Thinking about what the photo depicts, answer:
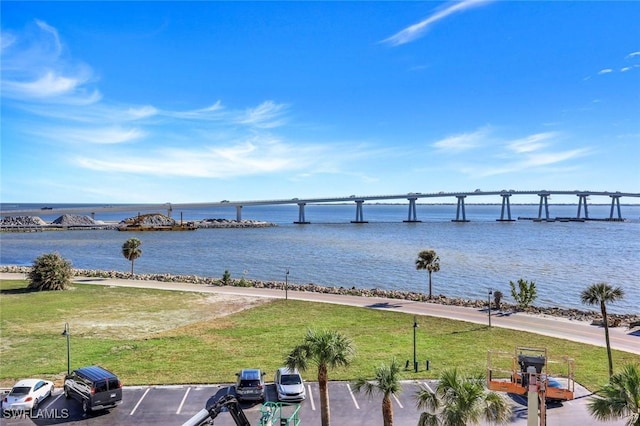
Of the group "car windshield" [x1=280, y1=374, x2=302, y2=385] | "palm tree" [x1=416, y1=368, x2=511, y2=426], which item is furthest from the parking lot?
"palm tree" [x1=416, y1=368, x2=511, y2=426]

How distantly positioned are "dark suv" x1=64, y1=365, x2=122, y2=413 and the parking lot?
46 cm

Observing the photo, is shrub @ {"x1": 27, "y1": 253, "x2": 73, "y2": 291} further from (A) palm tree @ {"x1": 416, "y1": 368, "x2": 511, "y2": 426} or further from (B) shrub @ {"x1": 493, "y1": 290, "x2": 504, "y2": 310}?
(A) palm tree @ {"x1": 416, "y1": 368, "x2": 511, "y2": 426}

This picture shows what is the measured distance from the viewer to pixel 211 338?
30.1m

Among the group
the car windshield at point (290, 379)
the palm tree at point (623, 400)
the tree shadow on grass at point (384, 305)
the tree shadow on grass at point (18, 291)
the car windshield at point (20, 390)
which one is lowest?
the tree shadow on grass at point (384, 305)

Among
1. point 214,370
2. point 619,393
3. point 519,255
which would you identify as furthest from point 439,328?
point 519,255

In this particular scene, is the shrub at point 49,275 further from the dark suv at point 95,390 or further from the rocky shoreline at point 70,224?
the rocky shoreline at point 70,224

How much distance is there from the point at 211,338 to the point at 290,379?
1103 centimetres

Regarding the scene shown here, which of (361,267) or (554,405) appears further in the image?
(361,267)

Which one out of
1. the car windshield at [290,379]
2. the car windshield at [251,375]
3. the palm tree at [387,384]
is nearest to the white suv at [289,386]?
the car windshield at [290,379]

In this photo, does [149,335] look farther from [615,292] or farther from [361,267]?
[361,267]

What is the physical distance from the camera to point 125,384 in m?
21.7

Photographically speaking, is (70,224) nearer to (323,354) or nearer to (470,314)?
(470,314)

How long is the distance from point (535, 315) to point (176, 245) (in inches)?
3643

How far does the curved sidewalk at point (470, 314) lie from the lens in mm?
31483
